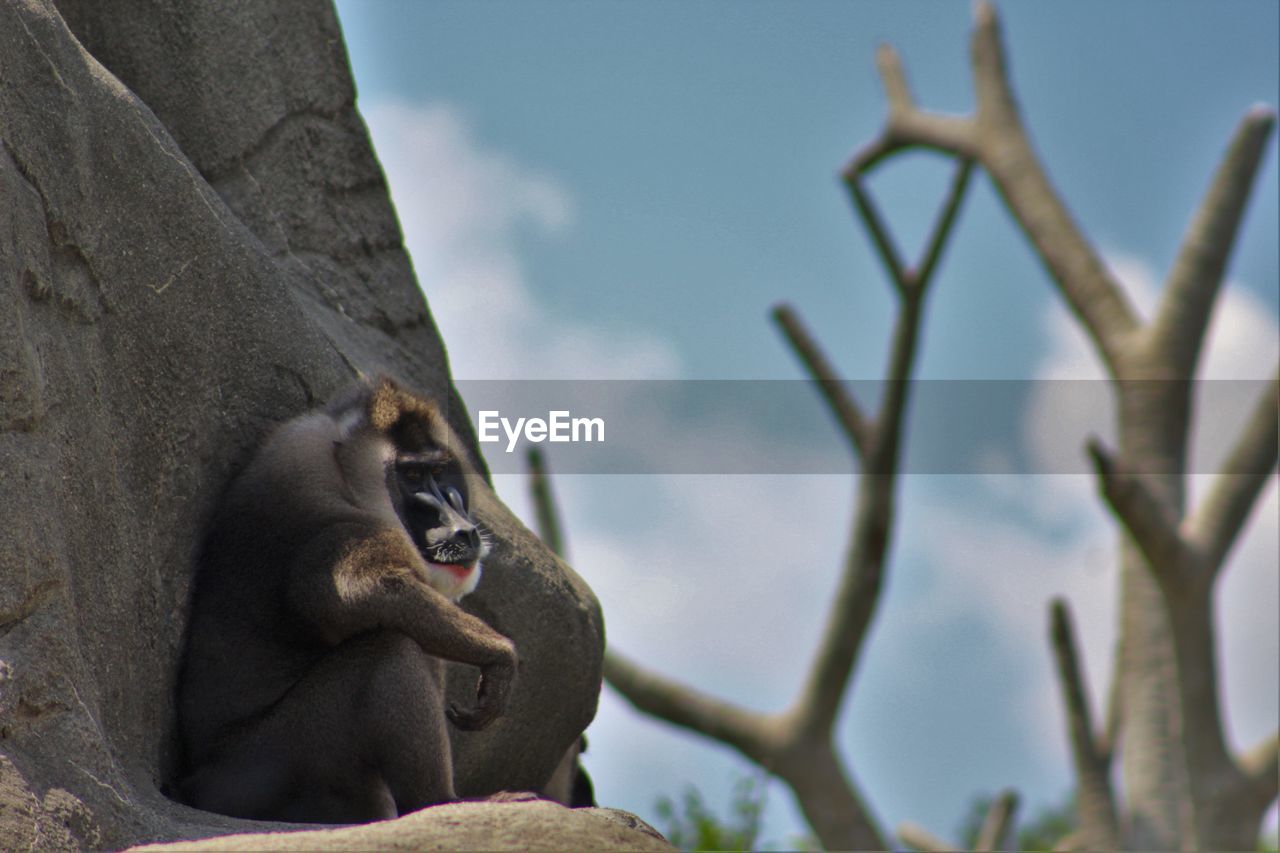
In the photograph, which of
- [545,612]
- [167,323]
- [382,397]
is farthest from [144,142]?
[545,612]

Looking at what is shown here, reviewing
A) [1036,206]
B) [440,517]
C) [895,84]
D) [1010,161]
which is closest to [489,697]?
[440,517]

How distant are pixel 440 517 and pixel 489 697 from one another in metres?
0.78

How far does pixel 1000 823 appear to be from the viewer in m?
10.8

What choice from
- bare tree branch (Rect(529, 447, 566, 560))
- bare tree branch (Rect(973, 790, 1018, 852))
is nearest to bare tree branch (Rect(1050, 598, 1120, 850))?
bare tree branch (Rect(973, 790, 1018, 852))

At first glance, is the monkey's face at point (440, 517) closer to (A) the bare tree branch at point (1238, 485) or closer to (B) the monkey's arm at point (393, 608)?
(B) the monkey's arm at point (393, 608)

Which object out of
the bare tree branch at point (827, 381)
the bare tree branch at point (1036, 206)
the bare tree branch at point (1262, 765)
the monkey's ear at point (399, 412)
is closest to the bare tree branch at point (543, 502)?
the bare tree branch at point (827, 381)

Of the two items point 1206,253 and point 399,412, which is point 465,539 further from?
point 1206,253

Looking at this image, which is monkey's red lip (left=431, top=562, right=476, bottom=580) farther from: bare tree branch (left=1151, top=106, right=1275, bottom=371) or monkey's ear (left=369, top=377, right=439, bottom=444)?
bare tree branch (left=1151, top=106, right=1275, bottom=371)

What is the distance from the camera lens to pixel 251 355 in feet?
18.6

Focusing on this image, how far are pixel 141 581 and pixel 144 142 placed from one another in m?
1.43

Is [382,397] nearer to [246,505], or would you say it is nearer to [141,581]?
[246,505]

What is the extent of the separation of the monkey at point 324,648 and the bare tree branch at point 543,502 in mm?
6994

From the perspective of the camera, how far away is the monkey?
486 cm

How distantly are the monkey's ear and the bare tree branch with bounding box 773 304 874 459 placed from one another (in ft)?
26.1
